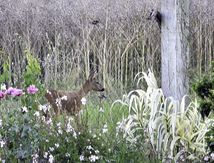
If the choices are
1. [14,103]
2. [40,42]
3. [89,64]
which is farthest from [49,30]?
[14,103]

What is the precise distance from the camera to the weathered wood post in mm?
6754

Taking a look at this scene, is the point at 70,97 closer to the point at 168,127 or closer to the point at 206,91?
the point at 168,127

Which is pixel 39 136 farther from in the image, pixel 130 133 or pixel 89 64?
pixel 89 64

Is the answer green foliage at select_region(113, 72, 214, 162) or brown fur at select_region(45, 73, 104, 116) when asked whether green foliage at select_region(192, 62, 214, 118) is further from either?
brown fur at select_region(45, 73, 104, 116)

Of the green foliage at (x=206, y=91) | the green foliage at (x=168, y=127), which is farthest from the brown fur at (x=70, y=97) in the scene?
the green foliage at (x=206, y=91)

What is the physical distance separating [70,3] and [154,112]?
287 inches

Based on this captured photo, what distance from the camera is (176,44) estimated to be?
679cm

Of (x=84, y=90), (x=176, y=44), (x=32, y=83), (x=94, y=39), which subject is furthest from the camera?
(x=94, y=39)

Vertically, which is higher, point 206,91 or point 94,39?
point 94,39

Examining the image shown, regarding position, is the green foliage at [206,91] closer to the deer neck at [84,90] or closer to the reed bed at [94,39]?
the deer neck at [84,90]

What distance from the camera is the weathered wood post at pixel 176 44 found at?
675 centimetres

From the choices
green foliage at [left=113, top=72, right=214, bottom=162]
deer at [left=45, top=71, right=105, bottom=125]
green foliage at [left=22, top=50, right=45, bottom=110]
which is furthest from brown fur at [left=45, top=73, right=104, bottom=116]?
green foliage at [left=113, top=72, right=214, bottom=162]

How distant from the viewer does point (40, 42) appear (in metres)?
12.3

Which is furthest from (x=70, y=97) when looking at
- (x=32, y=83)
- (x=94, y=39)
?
(x=94, y=39)
